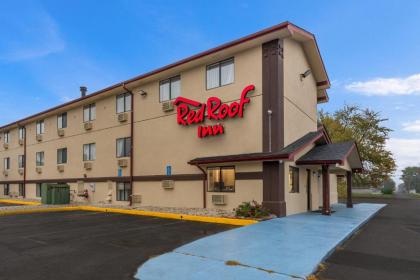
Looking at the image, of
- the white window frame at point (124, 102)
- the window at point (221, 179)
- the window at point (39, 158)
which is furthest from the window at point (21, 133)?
the window at point (221, 179)

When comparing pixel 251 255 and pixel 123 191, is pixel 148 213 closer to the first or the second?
pixel 123 191

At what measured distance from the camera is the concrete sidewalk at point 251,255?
19.1 ft

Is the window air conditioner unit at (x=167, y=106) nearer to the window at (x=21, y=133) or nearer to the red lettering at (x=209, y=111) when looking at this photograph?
the red lettering at (x=209, y=111)

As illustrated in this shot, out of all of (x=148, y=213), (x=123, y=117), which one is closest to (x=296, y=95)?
(x=148, y=213)

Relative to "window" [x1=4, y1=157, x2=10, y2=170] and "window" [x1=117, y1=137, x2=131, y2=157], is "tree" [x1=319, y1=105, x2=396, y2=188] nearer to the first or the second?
"window" [x1=117, y1=137, x2=131, y2=157]

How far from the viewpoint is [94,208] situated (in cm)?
1884

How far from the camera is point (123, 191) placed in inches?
832

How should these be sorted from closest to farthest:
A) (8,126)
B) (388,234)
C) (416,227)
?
1. (388,234)
2. (416,227)
3. (8,126)

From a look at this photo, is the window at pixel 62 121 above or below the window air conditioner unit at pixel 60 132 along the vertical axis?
above

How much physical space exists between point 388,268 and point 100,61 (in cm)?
3855

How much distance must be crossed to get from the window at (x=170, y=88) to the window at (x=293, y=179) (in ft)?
24.9

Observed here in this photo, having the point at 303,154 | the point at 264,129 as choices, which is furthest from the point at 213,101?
the point at 303,154

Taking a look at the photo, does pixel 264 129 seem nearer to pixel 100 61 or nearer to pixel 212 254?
pixel 212 254

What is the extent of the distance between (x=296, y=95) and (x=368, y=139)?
98.2 feet
